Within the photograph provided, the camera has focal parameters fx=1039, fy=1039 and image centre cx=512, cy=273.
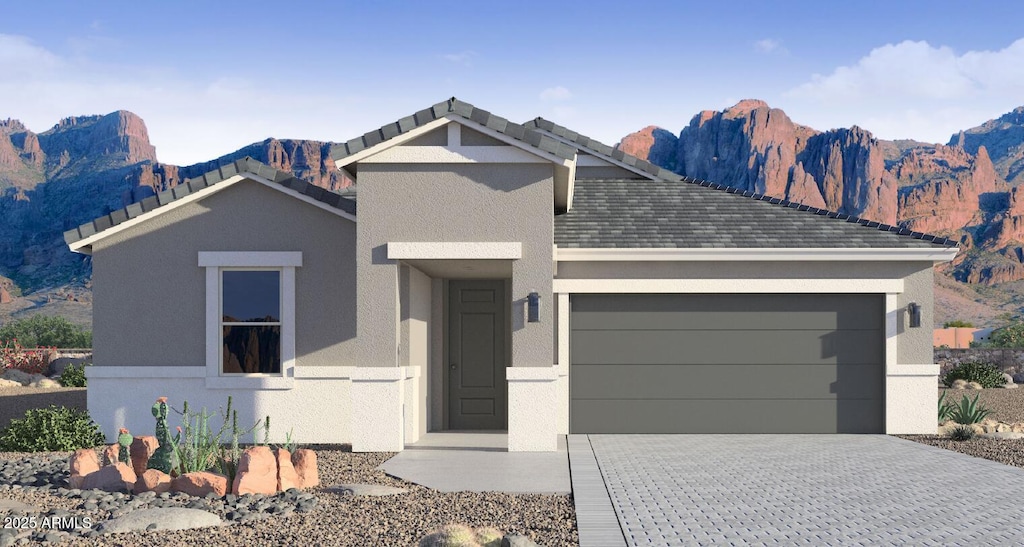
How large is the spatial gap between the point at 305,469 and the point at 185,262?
5.73 metres

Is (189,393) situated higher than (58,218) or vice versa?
(58,218)

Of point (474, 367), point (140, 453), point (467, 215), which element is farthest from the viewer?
point (474, 367)

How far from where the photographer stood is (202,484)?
9414mm

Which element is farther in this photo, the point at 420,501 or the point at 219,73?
the point at 219,73

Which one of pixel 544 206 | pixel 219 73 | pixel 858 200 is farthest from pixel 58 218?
pixel 544 206

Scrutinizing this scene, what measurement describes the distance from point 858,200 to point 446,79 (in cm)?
6846

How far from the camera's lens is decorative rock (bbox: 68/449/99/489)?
9.90 metres

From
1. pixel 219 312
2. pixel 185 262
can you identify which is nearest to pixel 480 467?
pixel 219 312

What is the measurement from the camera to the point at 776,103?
117250 mm

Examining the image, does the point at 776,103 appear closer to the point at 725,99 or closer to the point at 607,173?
the point at 725,99

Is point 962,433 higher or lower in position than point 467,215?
lower

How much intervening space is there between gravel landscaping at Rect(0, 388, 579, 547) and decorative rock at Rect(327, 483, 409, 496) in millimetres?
66

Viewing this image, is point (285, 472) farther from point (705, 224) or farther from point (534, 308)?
point (705, 224)

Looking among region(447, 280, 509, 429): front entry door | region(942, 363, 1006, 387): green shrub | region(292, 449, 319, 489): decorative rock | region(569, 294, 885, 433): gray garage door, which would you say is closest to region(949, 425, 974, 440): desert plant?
region(569, 294, 885, 433): gray garage door
